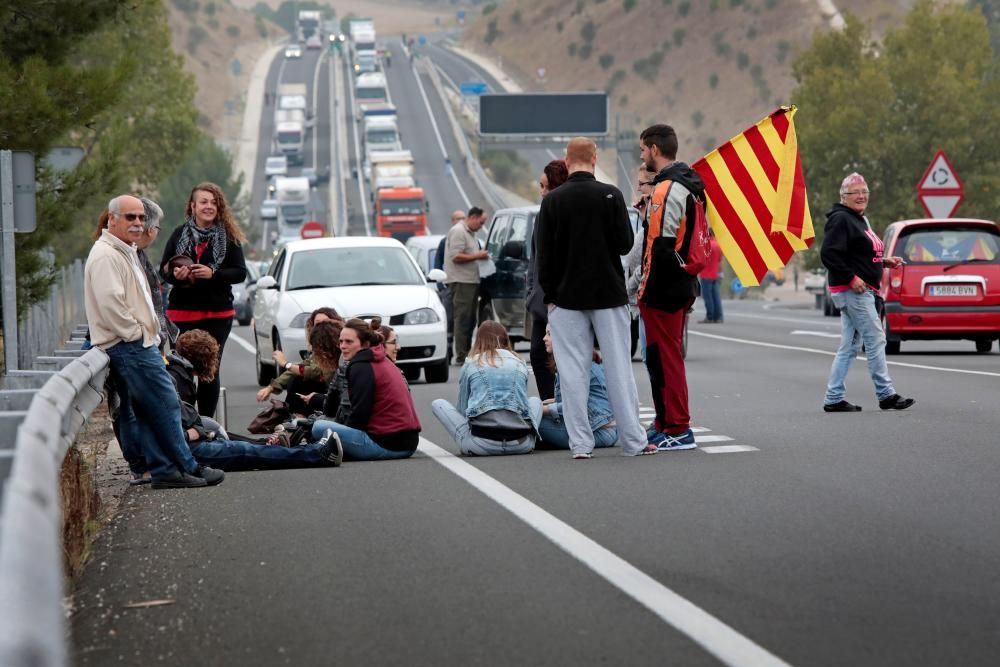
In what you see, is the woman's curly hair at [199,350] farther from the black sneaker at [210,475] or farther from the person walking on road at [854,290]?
the person walking on road at [854,290]

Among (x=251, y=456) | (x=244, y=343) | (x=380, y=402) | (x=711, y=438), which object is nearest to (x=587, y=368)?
(x=380, y=402)

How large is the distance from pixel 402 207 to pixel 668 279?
247ft

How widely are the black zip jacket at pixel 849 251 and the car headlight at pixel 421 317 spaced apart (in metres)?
5.46

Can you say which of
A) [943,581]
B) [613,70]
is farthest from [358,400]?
[613,70]

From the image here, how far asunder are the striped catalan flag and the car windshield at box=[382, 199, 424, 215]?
239ft

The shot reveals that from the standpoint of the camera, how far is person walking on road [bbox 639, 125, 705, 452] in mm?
11531

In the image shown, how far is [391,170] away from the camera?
9381 cm

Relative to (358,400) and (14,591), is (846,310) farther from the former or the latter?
(14,591)

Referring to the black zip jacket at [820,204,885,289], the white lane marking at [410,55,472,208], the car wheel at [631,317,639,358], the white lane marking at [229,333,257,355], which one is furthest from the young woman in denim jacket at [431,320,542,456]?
the white lane marking at [410,55,472,208]

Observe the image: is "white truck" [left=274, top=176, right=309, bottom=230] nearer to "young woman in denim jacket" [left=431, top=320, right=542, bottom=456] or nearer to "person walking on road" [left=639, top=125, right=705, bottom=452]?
"young woman in denim jacket" [left=431, top=320, right=542, bottom=456]

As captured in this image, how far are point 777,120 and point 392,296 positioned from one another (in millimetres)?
6365

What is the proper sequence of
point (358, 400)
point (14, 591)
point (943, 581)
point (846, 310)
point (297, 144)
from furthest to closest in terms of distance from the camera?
point (297, 144) → point (846, 310) → point (358, 400) → point (943, 581) → point (14, 591)

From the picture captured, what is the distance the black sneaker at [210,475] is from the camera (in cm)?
1063

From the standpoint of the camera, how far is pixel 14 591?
10.9ft
